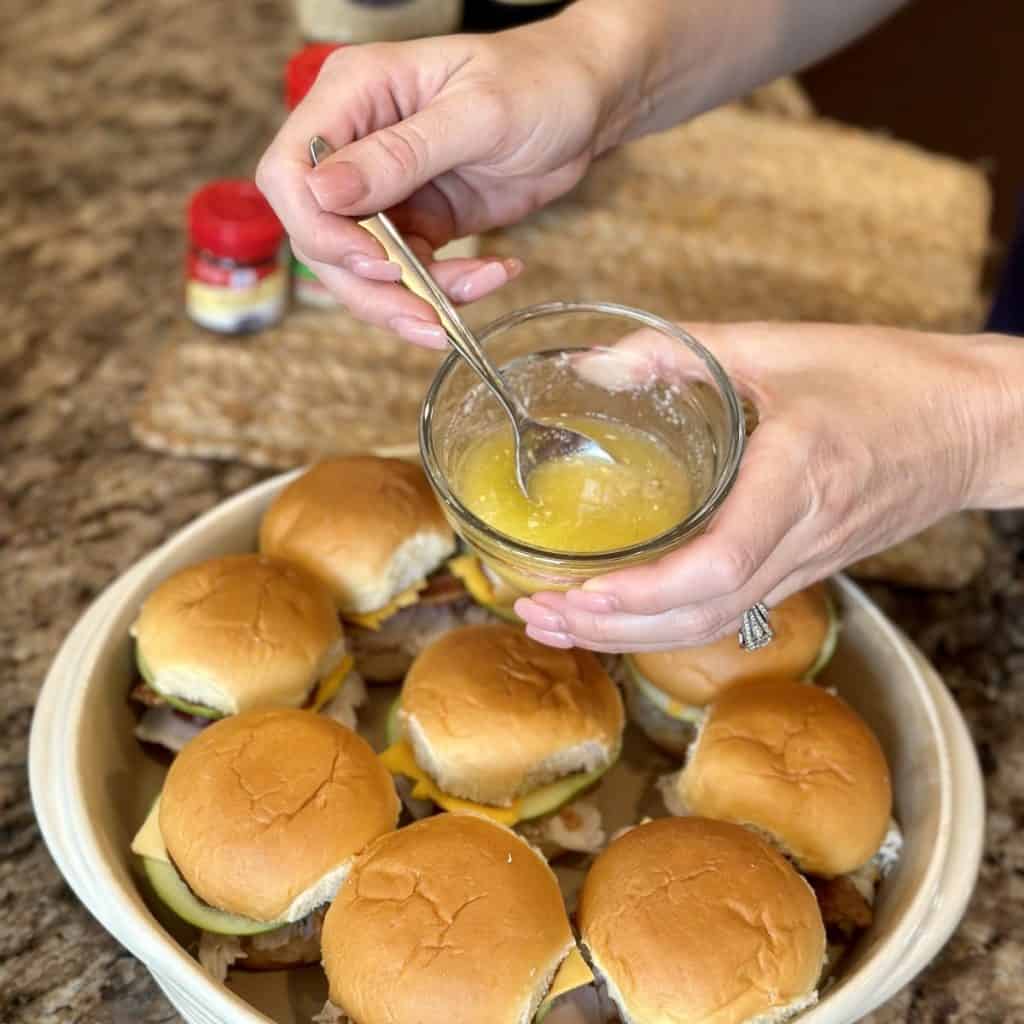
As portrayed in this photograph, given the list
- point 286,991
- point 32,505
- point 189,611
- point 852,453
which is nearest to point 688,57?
point 852,453

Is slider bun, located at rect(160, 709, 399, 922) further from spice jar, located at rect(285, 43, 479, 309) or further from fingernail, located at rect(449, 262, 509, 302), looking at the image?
spice jar, located at rect(285, 43, 479, 309)

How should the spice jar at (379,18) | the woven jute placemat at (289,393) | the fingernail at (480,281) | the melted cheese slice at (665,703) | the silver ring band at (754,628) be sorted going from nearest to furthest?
the silver ring band at (754,628), the fingernail at (480,281), the melted cheese slice at (665,703), the woven jute placemat at (289,393), the spice jar at (379,18)

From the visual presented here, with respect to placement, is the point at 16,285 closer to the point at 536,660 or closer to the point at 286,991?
the point at 536,660

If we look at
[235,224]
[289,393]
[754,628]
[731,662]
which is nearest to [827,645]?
[731,662]

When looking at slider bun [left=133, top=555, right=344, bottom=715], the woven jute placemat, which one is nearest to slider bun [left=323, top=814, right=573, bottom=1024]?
slider bun [left=133, top=555, right=344, bottom=715]

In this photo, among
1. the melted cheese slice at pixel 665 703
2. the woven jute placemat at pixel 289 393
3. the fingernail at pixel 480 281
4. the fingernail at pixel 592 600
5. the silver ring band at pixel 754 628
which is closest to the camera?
the fingernail at pixel 592 600

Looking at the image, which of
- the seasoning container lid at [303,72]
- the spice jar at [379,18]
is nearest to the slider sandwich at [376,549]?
the seasoning container lid at [303,72]

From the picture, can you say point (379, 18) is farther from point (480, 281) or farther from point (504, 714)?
point (504, 714)

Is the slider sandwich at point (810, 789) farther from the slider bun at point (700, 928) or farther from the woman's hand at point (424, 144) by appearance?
the woman's hand at point (424, 144)
